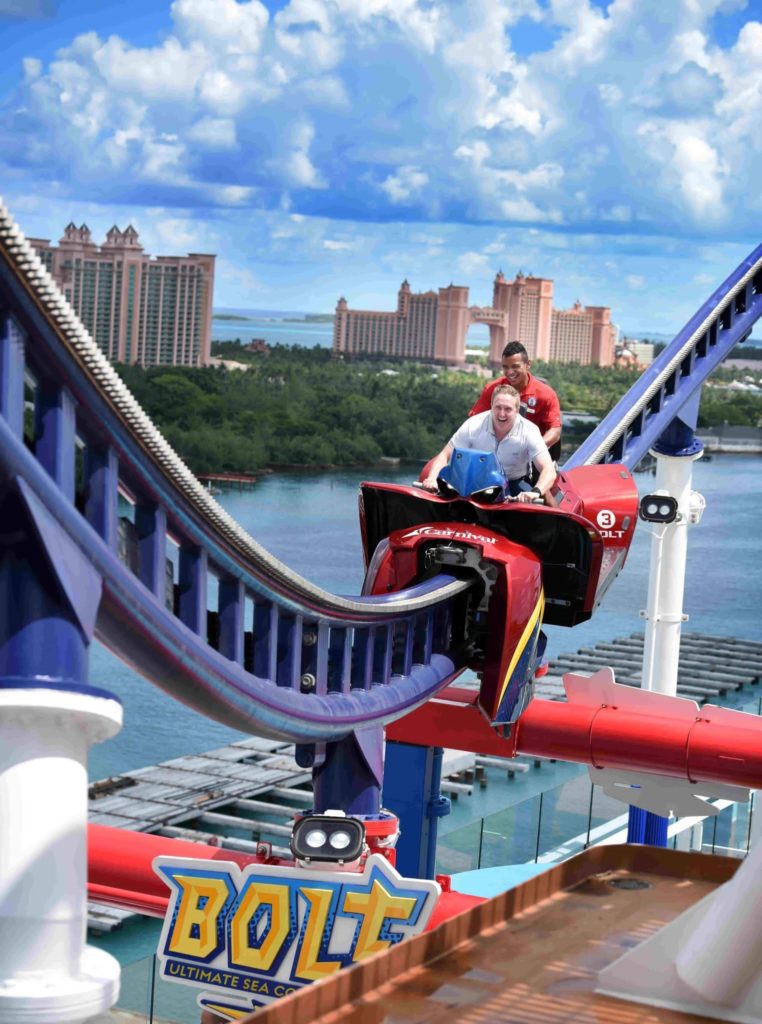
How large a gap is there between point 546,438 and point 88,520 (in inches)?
149

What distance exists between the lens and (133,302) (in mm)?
62594

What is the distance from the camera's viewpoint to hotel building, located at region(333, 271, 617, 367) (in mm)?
72438

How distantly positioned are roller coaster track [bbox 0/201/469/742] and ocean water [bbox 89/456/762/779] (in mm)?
20226

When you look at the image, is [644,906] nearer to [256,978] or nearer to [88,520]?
[88,520]

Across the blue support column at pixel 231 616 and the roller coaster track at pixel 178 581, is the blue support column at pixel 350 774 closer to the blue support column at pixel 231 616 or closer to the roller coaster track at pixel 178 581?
the roller coaster track at pixel 178 581

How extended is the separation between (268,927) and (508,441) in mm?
2227

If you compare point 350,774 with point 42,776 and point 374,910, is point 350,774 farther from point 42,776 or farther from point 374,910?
point 42,776

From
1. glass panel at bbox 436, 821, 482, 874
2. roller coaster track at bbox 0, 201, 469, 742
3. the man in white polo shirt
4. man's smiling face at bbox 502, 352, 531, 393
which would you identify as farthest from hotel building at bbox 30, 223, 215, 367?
roller coaster track at bbox 0, 201, 469, 742

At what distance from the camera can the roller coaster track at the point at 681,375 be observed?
337 inches

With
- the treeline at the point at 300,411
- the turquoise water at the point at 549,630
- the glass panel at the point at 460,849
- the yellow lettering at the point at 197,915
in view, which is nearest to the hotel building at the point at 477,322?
the turquoise water at the point at 549,630

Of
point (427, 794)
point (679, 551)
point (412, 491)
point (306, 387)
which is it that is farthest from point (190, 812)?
point (306, 387)

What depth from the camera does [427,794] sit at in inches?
263

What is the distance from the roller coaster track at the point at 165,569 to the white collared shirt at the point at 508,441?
94 centimetres

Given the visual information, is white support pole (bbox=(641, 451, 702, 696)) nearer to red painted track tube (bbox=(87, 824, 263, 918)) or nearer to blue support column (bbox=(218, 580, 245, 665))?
red painted track tube (bbox=(87, 824, 263, 918))
